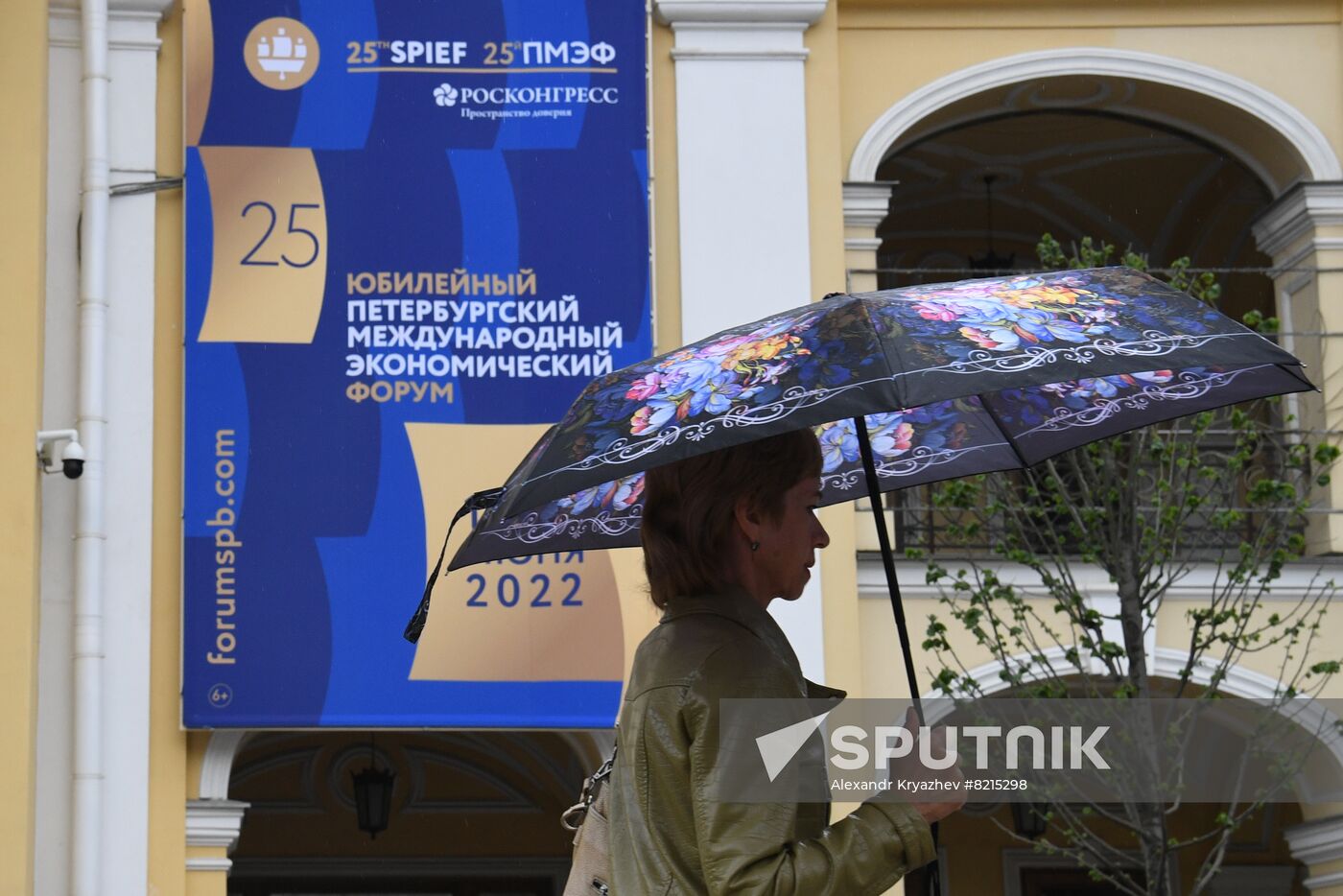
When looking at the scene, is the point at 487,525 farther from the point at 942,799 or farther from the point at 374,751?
the point at 374,751

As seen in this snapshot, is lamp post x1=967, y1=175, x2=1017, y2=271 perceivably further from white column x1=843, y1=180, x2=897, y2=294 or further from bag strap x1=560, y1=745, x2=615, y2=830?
bag strap x1=560, y1=745, x2=615, y2=830

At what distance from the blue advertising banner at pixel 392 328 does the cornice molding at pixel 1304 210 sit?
11.9 ft

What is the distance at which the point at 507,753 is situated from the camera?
13875 mm

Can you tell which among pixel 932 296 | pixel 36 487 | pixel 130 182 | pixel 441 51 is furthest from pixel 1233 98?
pixel 932 296

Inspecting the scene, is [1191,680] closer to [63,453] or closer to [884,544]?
[63,453]

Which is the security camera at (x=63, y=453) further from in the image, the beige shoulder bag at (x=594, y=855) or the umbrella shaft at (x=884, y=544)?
the beige shoulder bag at (x=594, y=855)

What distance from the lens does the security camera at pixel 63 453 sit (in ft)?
32.1

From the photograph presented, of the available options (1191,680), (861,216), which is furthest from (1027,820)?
(861,216)

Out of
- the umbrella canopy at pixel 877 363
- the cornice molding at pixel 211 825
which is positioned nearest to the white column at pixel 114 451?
the cornice molding at pixel 211 825

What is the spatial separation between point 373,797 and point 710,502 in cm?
1009

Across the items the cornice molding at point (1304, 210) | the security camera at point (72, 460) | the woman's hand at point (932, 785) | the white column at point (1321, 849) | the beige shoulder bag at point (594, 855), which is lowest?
the white column at point (1321, 849)

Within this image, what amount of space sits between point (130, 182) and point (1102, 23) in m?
5.25

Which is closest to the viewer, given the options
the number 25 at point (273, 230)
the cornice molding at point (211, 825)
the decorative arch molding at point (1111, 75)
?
the cornice molding at point (211, 825)

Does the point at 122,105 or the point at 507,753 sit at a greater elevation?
the point at 122,105
